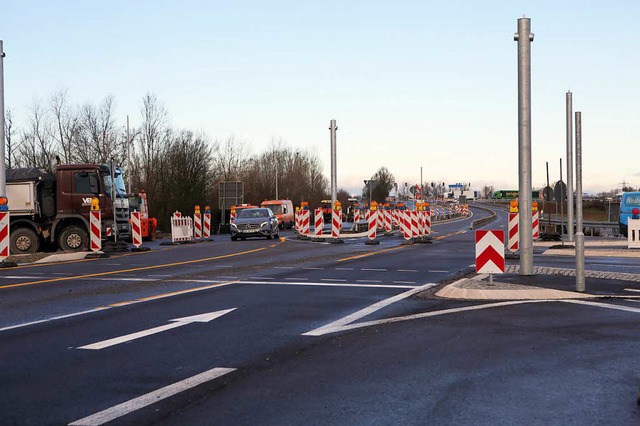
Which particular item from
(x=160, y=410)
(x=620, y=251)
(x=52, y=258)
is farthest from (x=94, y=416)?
(x=620, y=251)

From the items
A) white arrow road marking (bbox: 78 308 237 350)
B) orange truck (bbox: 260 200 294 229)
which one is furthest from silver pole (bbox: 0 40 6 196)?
orange truck (bbox: 260 200 294 229)

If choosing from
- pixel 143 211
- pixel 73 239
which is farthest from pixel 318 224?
pixel 73 239

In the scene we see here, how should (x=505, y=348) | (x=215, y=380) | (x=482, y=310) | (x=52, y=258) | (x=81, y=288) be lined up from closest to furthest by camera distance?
(x=215, y=380), (x=505, y=348), (x=482, y=310), (x=81, y=288), (x=52, y=258)

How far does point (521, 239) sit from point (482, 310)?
466 centimetres

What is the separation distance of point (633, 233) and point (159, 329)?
20.8m

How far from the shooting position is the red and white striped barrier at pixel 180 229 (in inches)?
1368

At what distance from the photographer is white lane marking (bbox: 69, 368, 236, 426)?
16.2ft

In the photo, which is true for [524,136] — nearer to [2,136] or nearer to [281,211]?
[2,136]

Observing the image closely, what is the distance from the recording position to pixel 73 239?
26.4 meters

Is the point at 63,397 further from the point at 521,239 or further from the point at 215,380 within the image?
the point at 521,239

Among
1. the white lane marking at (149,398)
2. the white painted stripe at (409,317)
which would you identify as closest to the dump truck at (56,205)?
the white painted stripe at (409,317)

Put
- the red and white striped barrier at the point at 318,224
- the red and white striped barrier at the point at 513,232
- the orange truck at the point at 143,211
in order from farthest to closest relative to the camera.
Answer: the orange truck at the point at 143,211
the red and white striped barrier at the point at 318,224
the red and white striped barrier at the point at 513,232

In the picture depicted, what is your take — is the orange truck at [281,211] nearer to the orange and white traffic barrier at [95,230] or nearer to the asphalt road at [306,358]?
the orange and white traffic barrier at [95,230]

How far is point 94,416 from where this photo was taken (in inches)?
198
